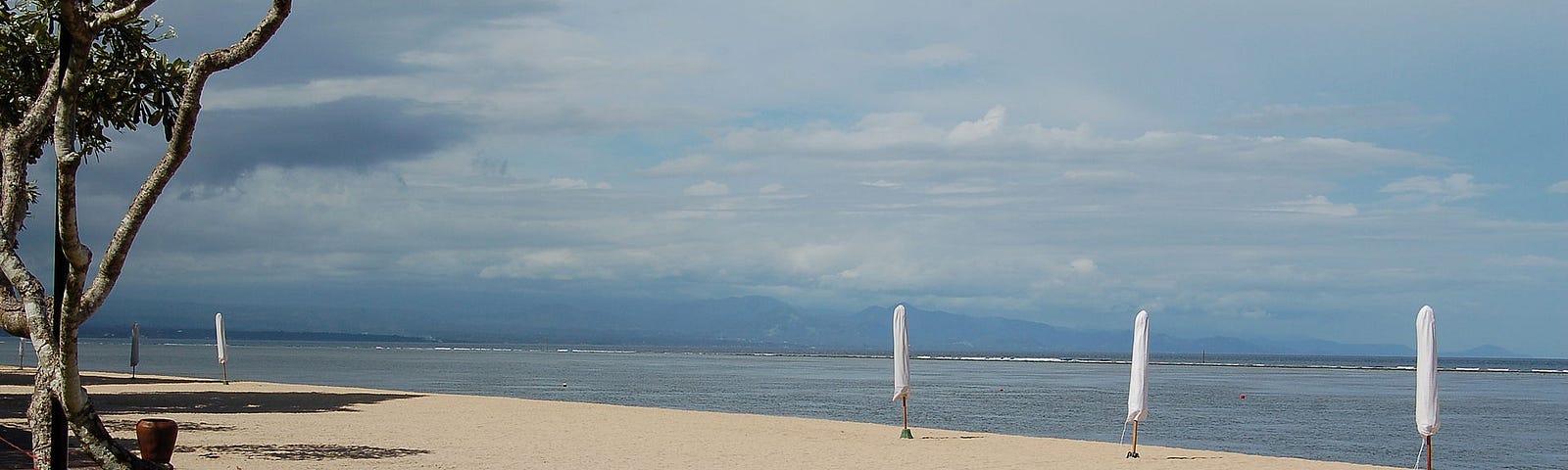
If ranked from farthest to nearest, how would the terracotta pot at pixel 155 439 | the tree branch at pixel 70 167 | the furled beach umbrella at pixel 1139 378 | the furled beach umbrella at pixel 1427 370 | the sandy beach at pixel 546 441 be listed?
the furled beach umbrella at pixel 1139 378 < the sandy beach at pixel 546 441 < the furled beach umbrella at pixel 1427 370 < the terracotta pot at pixel 155 439 < the tree branch at pixel 70 167

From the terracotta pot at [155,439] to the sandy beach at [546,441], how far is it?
6.40 feet

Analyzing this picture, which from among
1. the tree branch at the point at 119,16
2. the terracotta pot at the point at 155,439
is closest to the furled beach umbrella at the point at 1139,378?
the terracotta pot at the point at 155,439

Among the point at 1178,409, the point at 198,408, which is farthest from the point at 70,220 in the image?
the point at 1178,409

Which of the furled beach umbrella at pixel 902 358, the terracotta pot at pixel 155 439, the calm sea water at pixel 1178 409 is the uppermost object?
the furled beach umbrella at pixel 902 358

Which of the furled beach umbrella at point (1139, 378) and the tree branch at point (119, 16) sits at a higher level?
the tree branch at point (119, 16)

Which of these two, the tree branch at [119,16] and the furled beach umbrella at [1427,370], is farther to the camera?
the furled beach umbrella at [1427,370]

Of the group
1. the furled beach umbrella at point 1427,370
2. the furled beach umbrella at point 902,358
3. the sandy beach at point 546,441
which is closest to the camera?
the furled beach umbrella at point 1427,370

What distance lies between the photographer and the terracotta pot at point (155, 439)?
1085 centimetres

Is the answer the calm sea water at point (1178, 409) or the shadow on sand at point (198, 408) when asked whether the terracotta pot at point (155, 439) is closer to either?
the shadow on sand at point (198, 408)

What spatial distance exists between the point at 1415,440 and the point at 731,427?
48.7 feet

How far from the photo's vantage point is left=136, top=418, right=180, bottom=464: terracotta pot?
10852mm

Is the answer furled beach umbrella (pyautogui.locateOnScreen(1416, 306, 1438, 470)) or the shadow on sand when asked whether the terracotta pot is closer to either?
the shadow on sand

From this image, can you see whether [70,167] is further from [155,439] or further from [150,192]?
[155,439]

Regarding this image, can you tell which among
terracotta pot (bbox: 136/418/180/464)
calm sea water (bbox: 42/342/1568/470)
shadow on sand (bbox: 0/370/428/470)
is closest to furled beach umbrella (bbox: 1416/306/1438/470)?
calm sea water (bbox: 42/342/1568/470)
